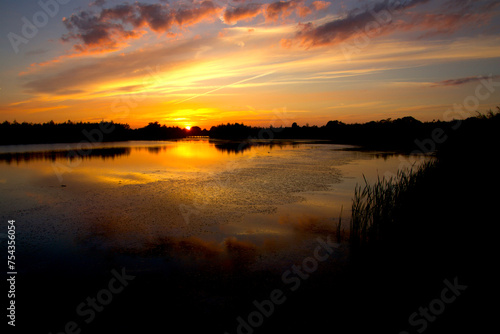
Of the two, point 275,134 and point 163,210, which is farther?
point 275,134

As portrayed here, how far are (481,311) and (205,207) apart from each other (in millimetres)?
8219

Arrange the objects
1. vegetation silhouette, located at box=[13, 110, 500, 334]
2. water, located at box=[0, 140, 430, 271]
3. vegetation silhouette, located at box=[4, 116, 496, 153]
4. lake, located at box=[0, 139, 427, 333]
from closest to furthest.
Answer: vegetation silhouette, located at box=[13, 110, 500, 334] < lake, located at box=[0, 139, 427, 333] < water, located at box=[0, 140, 430, 271] < vegetation silhouette, located at box=[4, 116, 496, 153]

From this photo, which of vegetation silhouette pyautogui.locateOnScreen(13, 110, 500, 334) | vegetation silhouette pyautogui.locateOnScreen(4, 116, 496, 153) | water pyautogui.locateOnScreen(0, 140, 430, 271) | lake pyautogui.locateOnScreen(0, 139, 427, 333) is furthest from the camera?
vegetation silhouette pyautogui.locateOnScreen(4, 116, 496, 153)

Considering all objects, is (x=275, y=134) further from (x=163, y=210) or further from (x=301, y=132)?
(x=163, y=210)

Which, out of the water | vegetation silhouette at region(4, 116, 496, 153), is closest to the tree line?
vegetation silhouette at region(4, 116, 496, 153)

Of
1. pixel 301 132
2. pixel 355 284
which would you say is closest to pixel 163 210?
pixel 355 284

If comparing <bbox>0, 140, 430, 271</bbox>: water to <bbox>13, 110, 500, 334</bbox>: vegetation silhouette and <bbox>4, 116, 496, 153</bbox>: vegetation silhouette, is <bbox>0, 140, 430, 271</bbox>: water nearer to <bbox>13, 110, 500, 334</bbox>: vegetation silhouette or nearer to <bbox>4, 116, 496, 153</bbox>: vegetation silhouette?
<bbox>13, 110, 500, 334</bbox>: vegetation silhouette

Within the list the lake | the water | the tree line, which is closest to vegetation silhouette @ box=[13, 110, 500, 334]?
the lake

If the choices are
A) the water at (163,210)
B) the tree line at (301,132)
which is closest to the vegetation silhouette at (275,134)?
the tree line at (301,132)

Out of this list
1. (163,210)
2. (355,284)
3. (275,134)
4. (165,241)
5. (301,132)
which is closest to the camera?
(355,284)

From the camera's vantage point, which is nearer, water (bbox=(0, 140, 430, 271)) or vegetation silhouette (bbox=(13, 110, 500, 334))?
vegetation silhouette (bbox=(13, 110, 500, 334))

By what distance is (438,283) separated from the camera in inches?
211

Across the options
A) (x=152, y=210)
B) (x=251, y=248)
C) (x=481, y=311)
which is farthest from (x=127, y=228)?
(x=481, y=311)

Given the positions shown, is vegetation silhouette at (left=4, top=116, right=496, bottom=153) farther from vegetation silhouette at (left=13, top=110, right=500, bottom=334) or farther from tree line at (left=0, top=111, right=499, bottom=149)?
vegetation silhouette at (left=13, top=110, right=500, bottom=334)
